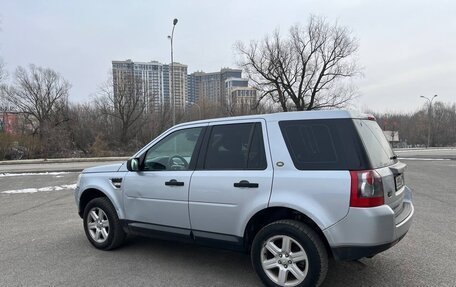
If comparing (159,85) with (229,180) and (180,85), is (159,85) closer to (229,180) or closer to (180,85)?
(180,85)

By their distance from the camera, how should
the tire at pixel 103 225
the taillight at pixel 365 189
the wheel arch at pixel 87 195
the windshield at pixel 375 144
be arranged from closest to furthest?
the taillight at pixel 365 189 → the windshield at pixel 375 144 → the tire at pixel 103 225 → the wheel arch at pixel 87 195

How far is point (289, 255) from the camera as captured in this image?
140 inches

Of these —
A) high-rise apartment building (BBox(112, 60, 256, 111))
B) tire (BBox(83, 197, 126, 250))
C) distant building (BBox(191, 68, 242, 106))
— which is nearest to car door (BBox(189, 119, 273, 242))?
tire (BBox(83, 197, 126, 250))

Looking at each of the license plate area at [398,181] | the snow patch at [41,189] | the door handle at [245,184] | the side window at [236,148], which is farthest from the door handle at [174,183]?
the snow patch at [41,189]

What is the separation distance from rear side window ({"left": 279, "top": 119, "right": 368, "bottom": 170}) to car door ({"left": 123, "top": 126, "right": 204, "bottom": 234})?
1284 millimetres

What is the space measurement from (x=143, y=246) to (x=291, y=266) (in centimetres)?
258

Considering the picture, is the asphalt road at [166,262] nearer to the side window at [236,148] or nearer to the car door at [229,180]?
the car door at [229,180]

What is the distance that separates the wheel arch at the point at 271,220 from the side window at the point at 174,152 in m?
1.09

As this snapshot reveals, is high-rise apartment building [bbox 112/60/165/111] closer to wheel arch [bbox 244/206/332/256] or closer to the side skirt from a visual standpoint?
the side skirt

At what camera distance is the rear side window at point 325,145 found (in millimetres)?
3344

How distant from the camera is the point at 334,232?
3.33 meters

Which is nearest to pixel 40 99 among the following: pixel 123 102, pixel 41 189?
pixel 123 102

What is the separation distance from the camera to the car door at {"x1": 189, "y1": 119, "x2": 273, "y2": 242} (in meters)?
3.74

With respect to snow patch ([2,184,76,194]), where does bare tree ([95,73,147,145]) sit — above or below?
above
